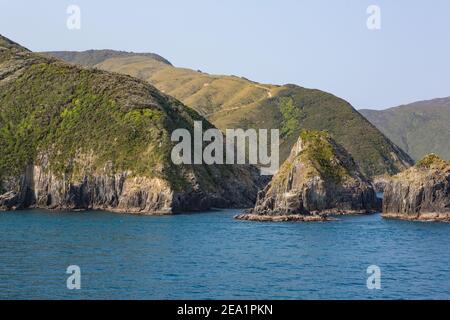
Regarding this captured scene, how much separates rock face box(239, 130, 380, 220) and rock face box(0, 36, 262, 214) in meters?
25.9

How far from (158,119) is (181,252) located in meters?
92.7

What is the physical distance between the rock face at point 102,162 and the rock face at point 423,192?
49.1m

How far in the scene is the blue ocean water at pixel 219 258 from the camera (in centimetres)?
6888

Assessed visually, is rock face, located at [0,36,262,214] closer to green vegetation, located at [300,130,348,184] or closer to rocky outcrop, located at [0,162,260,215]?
rocky outcrop, located at [0,162,260,215]

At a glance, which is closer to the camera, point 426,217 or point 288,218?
point 426,217

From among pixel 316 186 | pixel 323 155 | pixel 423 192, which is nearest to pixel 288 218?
pixel 316 186

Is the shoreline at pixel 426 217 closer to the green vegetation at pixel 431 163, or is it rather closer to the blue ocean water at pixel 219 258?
Answer: the blue ocean water at pixel 219 258

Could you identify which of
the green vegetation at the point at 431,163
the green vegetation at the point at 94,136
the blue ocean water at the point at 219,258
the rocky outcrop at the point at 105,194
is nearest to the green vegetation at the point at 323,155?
the blue ocean water at the point at 219,258

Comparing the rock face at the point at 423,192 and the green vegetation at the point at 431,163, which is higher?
the green vegetation at the point at 431,163

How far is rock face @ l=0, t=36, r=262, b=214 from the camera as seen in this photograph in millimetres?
164875

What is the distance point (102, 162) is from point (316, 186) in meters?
57.1

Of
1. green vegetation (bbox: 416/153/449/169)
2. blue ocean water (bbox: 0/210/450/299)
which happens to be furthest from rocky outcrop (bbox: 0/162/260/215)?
green vegetation (bbox: 416/153/449/169)

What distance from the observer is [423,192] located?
137375mm

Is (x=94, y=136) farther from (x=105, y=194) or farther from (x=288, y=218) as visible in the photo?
(x=288, y=218)
